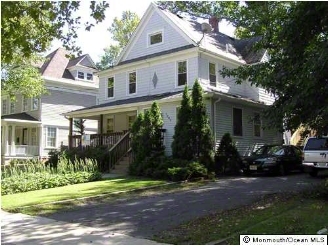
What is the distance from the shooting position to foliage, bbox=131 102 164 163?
19.3 meters

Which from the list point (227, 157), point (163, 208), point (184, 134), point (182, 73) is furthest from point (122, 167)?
point (163, 208)

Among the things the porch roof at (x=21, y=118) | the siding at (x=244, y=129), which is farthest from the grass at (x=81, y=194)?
the porch roof at (x=21, y=118)

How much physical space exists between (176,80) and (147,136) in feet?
18.1

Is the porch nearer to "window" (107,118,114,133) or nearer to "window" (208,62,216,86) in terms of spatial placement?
"window" (107,118,114,133)

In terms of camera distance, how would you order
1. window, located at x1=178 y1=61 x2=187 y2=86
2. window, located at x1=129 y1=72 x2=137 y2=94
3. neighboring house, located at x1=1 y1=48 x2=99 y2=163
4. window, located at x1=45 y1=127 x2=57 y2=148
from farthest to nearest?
window, located at x1=45 y1=127 x2=57 y2=148 → neighboring house, located at x1=1 y1=48 x2=99 y2=163 → window, located at x1=129 y1=72 x2=137 y2=94 → window, located at x1=178 y1=61 x2=187 y2=86

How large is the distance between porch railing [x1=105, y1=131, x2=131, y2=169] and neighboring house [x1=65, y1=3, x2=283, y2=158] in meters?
2.11

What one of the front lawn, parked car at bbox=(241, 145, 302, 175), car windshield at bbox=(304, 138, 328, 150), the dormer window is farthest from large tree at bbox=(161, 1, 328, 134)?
the dormer window

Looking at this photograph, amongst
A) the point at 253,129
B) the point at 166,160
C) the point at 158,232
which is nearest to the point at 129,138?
the point at 166,160

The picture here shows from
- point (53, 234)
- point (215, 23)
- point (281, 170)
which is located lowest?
point (53, 234)

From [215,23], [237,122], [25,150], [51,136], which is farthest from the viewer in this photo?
[51,136]

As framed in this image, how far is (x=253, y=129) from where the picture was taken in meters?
24.6

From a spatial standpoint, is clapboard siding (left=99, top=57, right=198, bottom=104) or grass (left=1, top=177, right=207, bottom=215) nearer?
grass (left=1, top=177, right=207, bottom=215)

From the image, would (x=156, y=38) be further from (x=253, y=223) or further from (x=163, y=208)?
(x=253, y=223)

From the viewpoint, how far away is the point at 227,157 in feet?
64.5
